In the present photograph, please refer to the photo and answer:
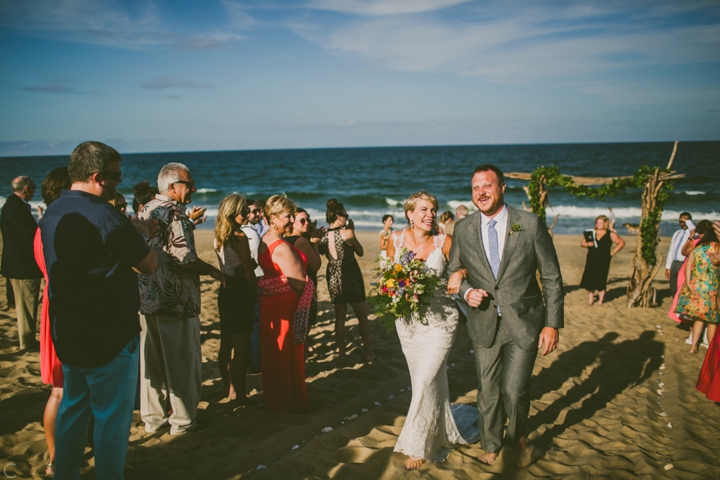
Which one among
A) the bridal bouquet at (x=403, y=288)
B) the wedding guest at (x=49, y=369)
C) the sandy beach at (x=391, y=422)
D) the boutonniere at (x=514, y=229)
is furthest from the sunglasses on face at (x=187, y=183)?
the boutonniere at (x=514, y=229)

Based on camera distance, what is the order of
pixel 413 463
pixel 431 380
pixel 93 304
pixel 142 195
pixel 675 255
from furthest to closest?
pixel 675 255
pixel 142 195
pixel 431 380
pixel 413 463
pixel 93 304

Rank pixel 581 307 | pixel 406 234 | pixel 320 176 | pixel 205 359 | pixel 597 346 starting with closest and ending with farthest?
pixel 406 234, pixel 205 359, pixel 597 346, pixel 581 307, pixel 320 176

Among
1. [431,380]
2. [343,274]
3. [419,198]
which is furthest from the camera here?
[343,274]

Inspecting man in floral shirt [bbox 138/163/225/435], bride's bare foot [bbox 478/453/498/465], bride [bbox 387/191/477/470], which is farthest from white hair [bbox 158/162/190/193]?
bride's bare foot [bbox 478/453/498/465]

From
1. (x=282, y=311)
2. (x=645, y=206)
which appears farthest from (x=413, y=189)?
(x=282, y=311)

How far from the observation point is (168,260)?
4039mm

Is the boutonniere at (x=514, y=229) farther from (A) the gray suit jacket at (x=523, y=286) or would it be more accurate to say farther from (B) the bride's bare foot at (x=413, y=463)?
(B) the bride's bare foot at (x=413, y=463)

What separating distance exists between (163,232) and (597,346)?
697 centimetres

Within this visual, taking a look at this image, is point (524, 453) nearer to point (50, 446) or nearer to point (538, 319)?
point (538, 319)

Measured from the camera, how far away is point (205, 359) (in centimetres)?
658

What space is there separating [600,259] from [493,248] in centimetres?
740

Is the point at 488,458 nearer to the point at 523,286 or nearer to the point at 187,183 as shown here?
the point at 523,286

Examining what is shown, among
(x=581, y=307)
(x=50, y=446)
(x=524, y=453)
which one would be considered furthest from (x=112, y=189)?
(x=581, y=307)

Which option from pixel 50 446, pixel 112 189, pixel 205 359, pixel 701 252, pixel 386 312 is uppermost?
pixel 112 189
